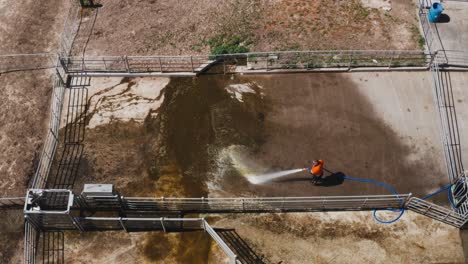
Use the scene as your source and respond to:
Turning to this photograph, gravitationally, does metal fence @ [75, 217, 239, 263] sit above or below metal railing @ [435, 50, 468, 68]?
below

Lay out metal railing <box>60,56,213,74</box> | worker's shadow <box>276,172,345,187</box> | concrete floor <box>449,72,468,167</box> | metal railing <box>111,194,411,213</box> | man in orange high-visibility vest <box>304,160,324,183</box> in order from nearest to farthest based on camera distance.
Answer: man in orange high-visibility vest <box>304,160,324,183</box> → metal railing <box>111,194,411,213</box> → worker's shadow <box>276,172,345,187</box> → concrete floor <box>449,72,468,167</box> → metal railing <box>60,56,213,74</box>

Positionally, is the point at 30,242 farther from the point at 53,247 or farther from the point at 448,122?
the point at 448,122

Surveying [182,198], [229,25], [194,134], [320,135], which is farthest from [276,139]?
[229,25]

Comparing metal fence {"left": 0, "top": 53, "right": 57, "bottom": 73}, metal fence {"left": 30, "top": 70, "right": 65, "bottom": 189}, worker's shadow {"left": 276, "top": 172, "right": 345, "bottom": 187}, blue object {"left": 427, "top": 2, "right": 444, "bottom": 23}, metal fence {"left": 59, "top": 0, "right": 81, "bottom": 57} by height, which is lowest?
worker's shadow {"left": 276, "top": 172, "right": 345, "bottom": 187}

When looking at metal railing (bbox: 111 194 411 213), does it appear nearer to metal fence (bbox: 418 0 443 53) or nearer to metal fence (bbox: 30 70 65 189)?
metal fence (bbox: 30 70 65 189)

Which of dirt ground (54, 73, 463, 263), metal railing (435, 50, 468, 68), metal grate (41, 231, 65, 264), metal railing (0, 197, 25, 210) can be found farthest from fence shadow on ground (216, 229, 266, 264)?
metal railing (435, 50, 468, 68)

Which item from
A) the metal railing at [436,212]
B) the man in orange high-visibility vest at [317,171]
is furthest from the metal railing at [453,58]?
the man in orange high-visibility vest at [317,171]

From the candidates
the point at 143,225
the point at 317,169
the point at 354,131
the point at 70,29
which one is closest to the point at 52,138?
the point at 143,225

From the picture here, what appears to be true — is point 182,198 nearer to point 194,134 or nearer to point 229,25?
point 194,134
